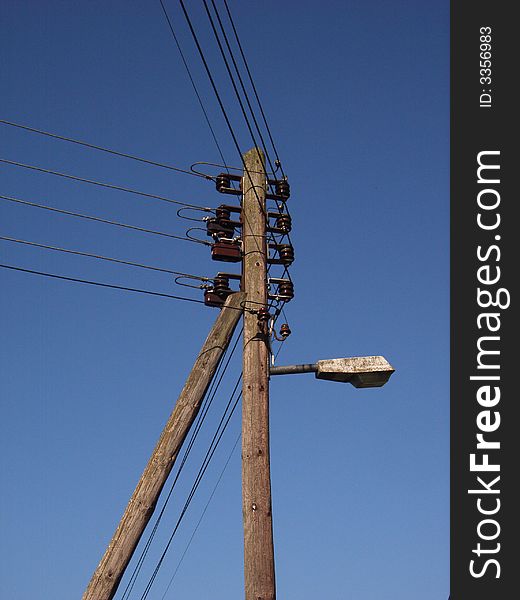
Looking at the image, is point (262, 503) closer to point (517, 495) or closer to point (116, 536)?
point (116, 536)

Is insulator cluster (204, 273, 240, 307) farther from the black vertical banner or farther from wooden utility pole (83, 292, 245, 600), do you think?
the black vertical banner

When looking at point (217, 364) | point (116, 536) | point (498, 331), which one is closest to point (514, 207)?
point (498, 331)

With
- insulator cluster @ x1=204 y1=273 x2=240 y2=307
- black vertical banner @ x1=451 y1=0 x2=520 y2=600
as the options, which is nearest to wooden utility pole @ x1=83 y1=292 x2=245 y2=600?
insulator cluster @ x1=204 y1=273 x2=240 y2=307

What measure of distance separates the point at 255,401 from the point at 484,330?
6.79ft

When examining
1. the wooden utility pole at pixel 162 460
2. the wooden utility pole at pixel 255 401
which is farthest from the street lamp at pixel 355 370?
the wooden utility pole at pixel 162 460

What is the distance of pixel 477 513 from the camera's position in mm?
8023

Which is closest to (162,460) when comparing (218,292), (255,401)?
(255,401)

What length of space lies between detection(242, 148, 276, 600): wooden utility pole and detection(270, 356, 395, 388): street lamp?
0.97ft

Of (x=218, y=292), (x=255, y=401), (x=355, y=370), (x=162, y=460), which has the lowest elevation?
(x=162, y=460)

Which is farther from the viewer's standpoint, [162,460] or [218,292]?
[218,292]

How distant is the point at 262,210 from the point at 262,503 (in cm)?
299

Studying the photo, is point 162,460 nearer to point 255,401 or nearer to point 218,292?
point 255,401

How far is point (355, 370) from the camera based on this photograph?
29.2 feet

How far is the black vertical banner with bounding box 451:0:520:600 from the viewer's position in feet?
26.1
